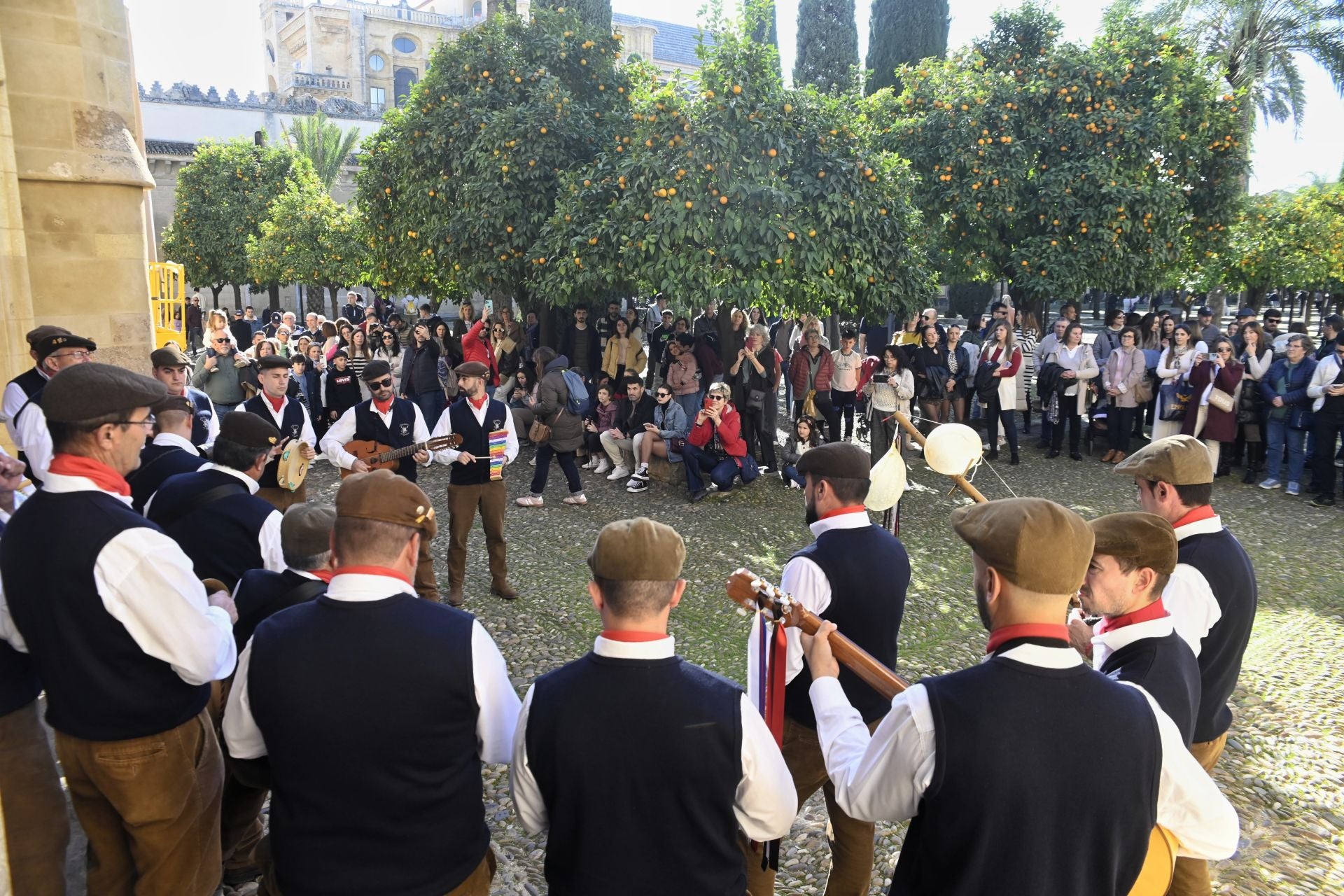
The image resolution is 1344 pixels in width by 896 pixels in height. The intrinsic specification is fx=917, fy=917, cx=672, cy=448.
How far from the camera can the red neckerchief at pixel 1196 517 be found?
11.2 feet

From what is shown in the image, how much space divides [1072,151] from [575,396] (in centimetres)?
902

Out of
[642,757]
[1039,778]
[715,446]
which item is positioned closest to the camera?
[1039,778]

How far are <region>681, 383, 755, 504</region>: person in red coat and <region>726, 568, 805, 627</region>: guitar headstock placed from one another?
24.9ft

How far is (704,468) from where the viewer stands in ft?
34.0

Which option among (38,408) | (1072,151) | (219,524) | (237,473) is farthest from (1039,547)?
(1072,151)

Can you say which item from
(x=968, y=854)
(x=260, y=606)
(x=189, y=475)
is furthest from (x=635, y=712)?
(x=189, y=475)

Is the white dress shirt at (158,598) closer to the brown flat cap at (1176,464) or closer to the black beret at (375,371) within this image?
the brown flat cap at (1176,464)

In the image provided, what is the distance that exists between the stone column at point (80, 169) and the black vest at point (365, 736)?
646cm

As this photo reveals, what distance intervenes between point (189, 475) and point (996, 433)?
10662mm

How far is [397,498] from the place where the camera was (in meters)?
2.55

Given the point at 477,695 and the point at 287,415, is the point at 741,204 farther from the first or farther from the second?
the point at 477,695

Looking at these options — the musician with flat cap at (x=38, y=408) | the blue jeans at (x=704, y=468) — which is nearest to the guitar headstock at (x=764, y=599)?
the musician with flat cap at (x=38, y=408)

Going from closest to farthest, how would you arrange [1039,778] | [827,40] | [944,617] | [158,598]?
1. [1039,778]
2. [158,598]
3. [944,617]
4. [827,40]

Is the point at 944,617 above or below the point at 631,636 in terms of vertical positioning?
below
